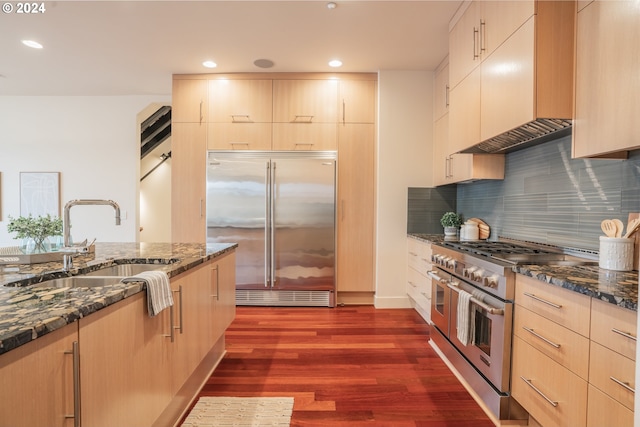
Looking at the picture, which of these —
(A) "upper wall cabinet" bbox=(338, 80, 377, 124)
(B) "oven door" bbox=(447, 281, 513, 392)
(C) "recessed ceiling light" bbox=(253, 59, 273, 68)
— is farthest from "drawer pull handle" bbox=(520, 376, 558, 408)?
(C) "recessed ceiling light" bbox=(253, 59, 273, 68)

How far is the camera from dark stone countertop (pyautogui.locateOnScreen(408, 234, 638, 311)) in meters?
1.11

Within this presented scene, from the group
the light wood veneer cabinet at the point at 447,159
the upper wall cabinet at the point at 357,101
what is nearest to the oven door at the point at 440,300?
the light wood veneer cabinet at the point at 447,159

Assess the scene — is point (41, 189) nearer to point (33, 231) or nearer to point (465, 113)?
point (33, 231)

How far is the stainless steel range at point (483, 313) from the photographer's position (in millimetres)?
1725

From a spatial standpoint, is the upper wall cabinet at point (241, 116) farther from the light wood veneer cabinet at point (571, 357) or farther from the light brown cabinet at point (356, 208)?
the light wood veneer cabinet at point (571, 357)

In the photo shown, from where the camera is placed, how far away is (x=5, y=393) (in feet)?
2.27

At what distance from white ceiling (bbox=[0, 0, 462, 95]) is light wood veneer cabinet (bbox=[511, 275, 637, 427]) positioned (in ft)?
7.61

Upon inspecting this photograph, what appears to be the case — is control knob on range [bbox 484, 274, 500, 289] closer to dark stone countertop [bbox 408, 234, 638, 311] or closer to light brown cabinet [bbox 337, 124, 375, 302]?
dark stone countertop [bbox 408, 234, 638, 311]

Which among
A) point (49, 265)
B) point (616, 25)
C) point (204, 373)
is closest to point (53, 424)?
point (49, 265)

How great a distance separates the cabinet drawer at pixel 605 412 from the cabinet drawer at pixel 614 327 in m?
0.18

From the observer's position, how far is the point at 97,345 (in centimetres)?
A: 99

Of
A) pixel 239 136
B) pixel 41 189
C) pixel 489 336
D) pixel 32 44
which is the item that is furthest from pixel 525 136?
pixel 41 189

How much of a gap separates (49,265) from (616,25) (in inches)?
111

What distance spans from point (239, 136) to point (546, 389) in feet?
11.6
